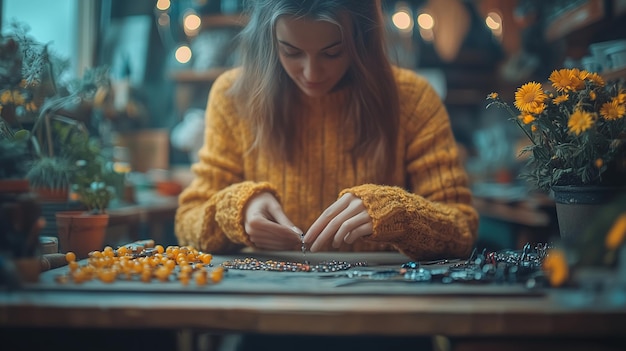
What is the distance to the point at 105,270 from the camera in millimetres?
966

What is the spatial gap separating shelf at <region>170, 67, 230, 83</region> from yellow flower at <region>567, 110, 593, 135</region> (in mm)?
2829

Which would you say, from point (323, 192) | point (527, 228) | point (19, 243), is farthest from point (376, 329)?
point (527, 228)

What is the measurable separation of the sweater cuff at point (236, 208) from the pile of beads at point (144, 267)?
9cm

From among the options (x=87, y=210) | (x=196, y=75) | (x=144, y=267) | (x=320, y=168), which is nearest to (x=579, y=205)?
(x=320, y=168)

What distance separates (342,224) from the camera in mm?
1080

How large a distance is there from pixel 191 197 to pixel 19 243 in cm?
54

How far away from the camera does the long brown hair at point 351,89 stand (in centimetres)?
134

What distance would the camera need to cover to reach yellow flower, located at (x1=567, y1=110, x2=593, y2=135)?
0.94 metres

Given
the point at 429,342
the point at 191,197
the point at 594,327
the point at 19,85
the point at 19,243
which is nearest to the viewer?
the point at 594,327

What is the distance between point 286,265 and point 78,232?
1.63 feet

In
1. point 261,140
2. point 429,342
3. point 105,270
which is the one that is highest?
point 261,140

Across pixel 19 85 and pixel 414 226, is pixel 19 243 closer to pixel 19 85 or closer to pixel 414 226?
pixel 19 85

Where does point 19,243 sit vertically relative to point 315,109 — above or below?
below

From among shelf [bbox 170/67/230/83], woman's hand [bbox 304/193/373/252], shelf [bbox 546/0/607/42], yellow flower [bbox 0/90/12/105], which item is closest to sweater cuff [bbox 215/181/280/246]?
woman's hand [bbox 304/193/373/252]
